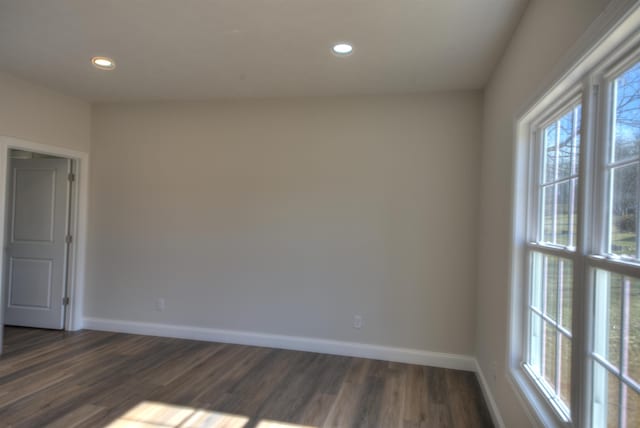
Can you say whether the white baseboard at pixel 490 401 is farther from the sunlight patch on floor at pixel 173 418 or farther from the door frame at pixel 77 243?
the door frame at pixel 77 243

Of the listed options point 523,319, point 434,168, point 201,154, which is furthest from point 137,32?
point 523,319

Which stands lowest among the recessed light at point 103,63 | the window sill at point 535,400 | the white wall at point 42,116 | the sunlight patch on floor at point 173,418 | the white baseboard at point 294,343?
the sunlight patch on floor at point 173,418

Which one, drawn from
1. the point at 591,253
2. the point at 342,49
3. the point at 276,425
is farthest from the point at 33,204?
the point at 591,253

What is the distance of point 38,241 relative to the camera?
173 inches

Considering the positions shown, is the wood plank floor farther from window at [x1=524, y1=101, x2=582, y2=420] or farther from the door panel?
the door panel

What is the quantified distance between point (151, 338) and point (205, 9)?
3431mm

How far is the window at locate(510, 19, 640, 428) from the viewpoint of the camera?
1.15 m

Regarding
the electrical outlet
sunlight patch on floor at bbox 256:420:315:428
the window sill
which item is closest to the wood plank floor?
sunlight patch on floor at bbox 256:420:315:428

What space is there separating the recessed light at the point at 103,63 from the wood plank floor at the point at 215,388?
8.66 feet

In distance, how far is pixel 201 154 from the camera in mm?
4156

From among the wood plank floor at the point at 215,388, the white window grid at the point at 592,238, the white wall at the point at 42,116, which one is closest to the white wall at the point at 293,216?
the white wall at the point at 42,116

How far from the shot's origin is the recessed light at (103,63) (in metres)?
3.07

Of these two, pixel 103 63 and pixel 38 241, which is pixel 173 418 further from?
pixel 38 241

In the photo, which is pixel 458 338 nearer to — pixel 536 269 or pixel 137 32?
pixel 536 269
